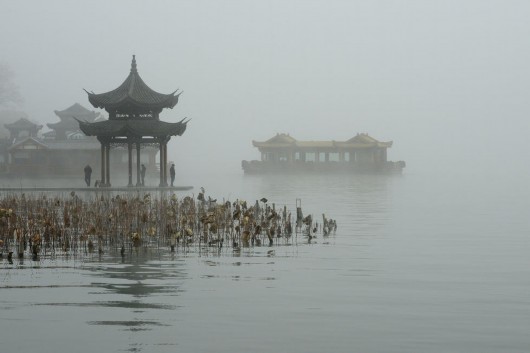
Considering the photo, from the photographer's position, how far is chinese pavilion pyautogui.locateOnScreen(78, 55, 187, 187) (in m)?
43.1

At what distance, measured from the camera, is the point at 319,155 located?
3509 inches

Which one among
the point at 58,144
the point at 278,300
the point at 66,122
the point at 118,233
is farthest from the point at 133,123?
the point at 66,122

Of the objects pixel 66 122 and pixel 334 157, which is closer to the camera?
pixel 66 122

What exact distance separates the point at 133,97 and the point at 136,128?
6.14 ft

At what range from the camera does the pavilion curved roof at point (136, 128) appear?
42.8 m

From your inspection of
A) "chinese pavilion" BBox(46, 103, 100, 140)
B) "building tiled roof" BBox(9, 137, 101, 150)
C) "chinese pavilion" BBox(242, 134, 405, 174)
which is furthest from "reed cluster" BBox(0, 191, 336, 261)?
"chinese pavilion" BBox(242, 134, 405, 174)

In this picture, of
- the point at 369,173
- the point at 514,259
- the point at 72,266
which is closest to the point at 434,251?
the point at 514,259

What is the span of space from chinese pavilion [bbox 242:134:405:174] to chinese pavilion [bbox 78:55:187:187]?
4219cm

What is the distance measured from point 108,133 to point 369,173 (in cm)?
4843

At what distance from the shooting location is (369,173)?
289 feet

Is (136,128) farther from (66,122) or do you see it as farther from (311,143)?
(311,143)

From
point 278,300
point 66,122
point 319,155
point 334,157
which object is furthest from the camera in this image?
point 334,157

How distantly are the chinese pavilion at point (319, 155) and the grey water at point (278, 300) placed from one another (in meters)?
69.1

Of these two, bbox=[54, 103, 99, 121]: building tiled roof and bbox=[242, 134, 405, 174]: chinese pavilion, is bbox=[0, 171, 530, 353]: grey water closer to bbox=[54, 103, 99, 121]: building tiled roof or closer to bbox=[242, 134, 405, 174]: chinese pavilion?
bbox=[54, 103, 99, 121]: building tiled roof
